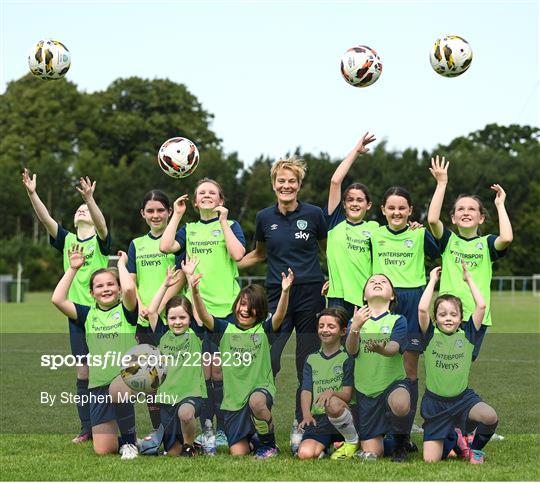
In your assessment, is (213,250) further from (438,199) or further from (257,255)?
(438,199)

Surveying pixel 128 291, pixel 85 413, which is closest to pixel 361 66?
pixel 128 291

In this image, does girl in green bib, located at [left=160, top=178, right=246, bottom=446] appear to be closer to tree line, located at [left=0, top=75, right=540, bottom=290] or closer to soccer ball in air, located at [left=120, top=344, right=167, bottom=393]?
soccer ball in air, located at [left=120, top=344, right=167, bottom=393]

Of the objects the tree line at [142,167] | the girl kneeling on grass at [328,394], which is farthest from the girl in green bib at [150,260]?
the tree line at [142,167]

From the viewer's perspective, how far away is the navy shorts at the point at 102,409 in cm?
687

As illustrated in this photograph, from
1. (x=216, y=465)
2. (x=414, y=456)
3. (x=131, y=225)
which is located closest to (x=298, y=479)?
(x=216, y=465)

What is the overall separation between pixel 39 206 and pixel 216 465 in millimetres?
2867

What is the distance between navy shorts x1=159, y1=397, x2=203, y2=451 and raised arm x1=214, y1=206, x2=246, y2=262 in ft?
3.83

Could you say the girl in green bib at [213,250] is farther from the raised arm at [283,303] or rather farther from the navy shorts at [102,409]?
the navy shorts at [102,409]

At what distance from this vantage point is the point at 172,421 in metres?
6.75

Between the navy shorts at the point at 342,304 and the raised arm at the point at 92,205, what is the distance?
1.98m

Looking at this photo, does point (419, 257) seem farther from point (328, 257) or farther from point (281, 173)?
point (281, 173)

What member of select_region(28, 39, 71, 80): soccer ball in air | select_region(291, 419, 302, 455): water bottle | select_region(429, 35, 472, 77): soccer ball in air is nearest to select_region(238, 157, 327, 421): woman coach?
select_region(291, 419, 302, 455): water bottle

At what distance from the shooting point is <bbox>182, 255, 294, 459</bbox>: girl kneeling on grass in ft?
21.7

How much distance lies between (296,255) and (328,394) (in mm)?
1227
